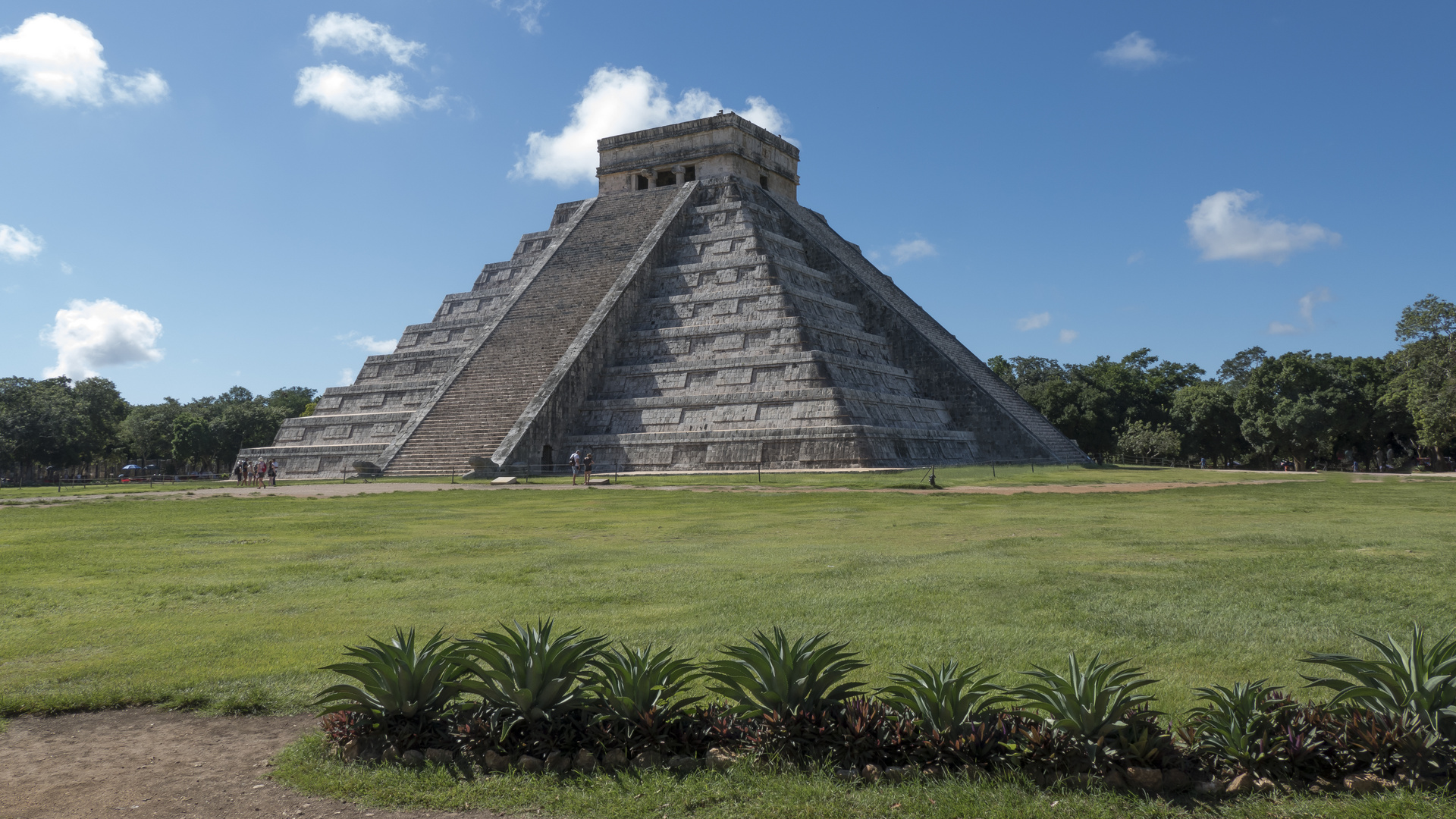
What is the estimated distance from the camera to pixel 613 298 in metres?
37.9

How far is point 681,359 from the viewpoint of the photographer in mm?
36125

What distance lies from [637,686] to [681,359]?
3175 centimetres

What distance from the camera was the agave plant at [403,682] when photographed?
15.6 feet

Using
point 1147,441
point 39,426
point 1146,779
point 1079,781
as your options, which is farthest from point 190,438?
point 1146,779

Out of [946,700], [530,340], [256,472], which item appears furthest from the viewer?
[530,340]

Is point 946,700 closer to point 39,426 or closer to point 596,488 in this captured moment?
point 596,488

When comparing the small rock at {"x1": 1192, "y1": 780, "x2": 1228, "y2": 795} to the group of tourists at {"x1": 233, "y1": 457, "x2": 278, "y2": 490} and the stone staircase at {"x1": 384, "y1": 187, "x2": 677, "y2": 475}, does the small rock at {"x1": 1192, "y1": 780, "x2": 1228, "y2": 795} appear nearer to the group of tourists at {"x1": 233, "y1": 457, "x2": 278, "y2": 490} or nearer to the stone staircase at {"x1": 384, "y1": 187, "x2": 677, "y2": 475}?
the stone staircase at {"x1": 384, "y1": 187, "x2": 677, "y2": 475}

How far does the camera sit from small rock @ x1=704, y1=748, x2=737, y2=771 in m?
4.48

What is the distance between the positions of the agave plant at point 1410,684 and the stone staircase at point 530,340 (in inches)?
1182

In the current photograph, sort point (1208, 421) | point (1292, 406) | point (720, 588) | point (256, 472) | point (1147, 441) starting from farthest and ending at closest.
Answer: point (1208, 421) < point (1147, 441) < point (1292, 406) < point (256, 472) < point (720, 588)

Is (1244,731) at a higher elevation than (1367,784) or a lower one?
higher

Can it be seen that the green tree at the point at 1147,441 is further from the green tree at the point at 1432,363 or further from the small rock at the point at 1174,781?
the small rock at the point at 1174,781

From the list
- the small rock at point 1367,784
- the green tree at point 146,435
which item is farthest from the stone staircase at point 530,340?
the green tree at point 146,435

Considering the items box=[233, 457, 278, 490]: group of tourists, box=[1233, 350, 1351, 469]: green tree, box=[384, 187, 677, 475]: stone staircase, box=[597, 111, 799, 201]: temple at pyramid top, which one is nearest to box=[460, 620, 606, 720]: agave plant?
box=[384, 187, 677, 475]: stone staircase
